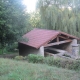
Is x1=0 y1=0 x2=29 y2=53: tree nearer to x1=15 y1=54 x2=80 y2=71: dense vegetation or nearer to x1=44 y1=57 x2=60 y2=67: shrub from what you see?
x1=15 y1=54 x2=80 y2=71: dense vegetation

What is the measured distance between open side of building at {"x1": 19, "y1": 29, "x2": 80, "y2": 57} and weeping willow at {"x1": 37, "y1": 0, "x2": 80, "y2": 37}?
2037 mm

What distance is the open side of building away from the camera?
1540 cm

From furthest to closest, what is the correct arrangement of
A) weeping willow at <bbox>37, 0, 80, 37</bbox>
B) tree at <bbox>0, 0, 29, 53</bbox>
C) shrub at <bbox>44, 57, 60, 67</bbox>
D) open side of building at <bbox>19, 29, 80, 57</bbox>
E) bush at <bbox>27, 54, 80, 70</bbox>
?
weeping willow at <bbox>37, 0, 80, 37</bbox> → open side of building at <bbox>19, 29, 80, 57</bbox> → tree at <bbox>0, 0, 29, 53</bbox> → shrub at <bbox>44, 57, 60, 67</bbox> → bush at <bbox>27, 54, 80, 70</bbox>

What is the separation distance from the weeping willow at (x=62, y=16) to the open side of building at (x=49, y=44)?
6.68 ft

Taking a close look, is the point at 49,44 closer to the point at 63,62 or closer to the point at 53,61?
the point at 53,61

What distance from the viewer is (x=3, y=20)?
13.5 metres

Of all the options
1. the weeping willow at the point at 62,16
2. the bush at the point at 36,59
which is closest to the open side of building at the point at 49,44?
the weeping willow at the point at 62,16

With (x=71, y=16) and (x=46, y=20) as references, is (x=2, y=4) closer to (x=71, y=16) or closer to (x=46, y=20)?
(x=46, y=20)

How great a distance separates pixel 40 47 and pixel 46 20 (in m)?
6.35

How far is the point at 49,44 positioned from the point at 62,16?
5300 mm

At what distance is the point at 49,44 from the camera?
638 inches

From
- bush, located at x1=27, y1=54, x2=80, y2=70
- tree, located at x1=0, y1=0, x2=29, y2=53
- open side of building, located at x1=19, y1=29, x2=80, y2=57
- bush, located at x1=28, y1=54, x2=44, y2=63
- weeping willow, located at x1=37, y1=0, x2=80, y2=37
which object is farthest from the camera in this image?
weeping willow, located at x1=37, y1=0, x2=80, y2=37

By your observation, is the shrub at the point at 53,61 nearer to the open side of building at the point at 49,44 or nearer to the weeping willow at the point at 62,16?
the open side of building at the point at 49,44

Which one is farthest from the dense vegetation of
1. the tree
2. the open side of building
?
the tree
